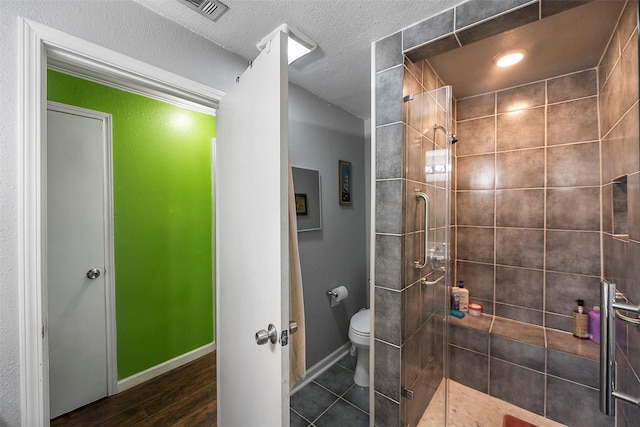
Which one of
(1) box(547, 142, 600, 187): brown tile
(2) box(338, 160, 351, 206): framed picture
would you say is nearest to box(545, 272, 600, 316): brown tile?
(1) box(547, 142, 600, 187): brown tile

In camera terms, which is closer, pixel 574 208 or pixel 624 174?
pixel 624 174

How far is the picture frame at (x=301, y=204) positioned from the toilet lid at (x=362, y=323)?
3.11ft

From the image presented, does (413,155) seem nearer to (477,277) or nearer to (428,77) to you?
(428,77)

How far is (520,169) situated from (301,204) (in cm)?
167

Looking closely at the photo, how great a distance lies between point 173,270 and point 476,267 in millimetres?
2576

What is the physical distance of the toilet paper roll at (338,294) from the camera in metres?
2.15

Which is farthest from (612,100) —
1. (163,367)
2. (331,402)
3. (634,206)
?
(163,367)

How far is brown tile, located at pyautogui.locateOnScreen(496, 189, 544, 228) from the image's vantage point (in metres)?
1.82

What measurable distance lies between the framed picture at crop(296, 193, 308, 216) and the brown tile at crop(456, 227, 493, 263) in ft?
4.36

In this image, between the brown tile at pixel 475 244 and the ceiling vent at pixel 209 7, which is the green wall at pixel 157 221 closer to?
the ceiling vent at pixel 209 7

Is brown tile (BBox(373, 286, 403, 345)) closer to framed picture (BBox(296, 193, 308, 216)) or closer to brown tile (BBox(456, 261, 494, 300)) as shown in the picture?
framed picture (BBox(296, 193, 308, 216))

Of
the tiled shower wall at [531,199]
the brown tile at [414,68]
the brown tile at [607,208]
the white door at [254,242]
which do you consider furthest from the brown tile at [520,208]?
the white door at [254,242]

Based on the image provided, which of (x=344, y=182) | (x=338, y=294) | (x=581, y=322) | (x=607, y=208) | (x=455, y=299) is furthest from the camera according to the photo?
(x=344, y=182)

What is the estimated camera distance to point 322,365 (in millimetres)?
2135
